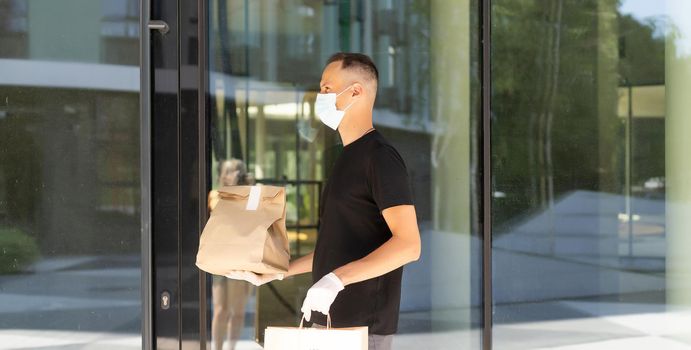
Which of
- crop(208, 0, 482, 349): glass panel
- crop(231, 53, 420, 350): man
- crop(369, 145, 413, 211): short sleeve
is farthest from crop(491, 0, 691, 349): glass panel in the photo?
crop(369, 145, 413, 211): short sleeve

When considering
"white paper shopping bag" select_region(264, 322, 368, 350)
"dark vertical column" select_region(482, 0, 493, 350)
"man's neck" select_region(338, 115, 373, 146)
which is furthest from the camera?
"dark vertical column" select_region(482, 0, 493, 350)

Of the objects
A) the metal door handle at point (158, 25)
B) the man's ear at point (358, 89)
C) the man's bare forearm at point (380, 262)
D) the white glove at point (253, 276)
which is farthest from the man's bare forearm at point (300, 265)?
the metal door handle at point (158, 25)

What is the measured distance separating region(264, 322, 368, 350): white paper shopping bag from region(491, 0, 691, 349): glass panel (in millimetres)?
2142

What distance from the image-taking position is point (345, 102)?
2426 mm

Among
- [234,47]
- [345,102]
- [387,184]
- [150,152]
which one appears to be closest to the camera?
[387,184]

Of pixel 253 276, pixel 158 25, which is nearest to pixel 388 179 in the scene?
pixel 253 276

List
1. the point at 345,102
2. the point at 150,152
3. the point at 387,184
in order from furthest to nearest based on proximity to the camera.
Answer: the point at 150,152 < the point at 345,102 < the point at 387,184

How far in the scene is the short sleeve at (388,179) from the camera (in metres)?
2.21

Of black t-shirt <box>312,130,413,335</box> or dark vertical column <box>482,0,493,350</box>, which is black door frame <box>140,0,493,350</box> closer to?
dark vertical column <box>482,0,493,350</box>

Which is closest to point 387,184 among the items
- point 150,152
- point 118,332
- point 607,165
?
point 150,152

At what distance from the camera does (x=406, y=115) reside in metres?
4.22

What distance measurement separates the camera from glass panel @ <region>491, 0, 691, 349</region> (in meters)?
4.10

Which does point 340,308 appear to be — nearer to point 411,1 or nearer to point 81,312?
point 81,312

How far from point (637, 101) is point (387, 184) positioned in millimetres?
2356
